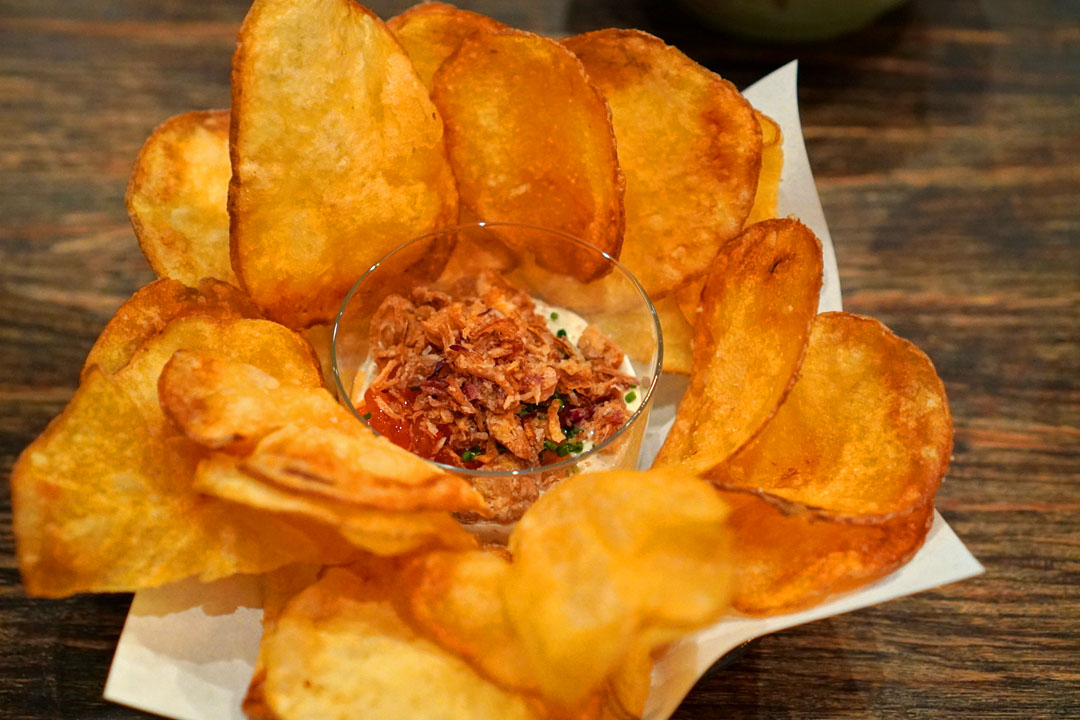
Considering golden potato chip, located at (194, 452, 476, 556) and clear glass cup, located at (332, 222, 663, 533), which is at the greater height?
golden potato chip, located at (194, 452, 476, 556)

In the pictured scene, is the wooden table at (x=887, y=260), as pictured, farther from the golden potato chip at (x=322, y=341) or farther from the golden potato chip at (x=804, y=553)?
the golden potato chip at (x=322, y=341)

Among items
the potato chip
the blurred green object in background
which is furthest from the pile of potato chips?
the blurred green object in background

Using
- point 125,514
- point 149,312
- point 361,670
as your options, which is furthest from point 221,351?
point 361,670

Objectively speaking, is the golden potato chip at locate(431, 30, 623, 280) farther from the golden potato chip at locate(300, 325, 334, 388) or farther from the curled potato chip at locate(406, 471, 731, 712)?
the curled potato chip at locate(406, 471, 731, 712)

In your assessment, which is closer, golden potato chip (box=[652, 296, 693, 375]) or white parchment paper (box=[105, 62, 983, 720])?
white parchment paper (box=[105, 62, 983, 720])

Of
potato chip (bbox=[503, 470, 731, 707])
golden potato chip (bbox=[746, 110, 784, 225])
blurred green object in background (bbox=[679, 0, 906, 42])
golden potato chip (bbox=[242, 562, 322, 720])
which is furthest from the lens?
blurred green object in background (bbox=[679, 0, 906, 42])

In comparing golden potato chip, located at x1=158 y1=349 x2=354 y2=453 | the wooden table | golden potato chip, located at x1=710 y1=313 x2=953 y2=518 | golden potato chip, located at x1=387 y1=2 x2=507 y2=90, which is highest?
golden potato chip, located at x1=387 y1=2 x2=507 y2=90

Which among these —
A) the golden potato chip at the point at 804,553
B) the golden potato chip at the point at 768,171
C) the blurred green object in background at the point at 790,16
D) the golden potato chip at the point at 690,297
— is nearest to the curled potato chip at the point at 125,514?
the golden potato chip at the point at 804,553
